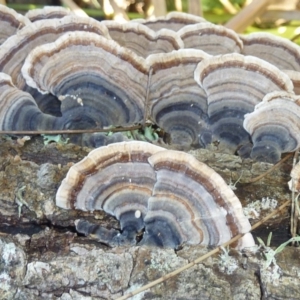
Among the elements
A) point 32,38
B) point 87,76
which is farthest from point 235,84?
point 32,38

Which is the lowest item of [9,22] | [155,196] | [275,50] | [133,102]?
[155,196]

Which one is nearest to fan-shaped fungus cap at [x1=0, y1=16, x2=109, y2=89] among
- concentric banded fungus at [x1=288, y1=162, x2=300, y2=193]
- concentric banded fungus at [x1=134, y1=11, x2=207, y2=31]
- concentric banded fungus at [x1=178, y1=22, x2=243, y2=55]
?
concentric banded fungus at [x1=178, y1=22, x2=243, y2=55]

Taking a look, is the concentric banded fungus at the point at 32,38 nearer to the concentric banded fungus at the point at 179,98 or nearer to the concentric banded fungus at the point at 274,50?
the concentric banded fungus at the point at 179,98

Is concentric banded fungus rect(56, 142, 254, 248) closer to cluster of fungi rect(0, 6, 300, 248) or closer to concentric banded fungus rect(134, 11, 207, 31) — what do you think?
cluster of fungi rect(0, 6, 300, 248)

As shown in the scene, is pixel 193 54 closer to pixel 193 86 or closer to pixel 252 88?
pixel 193 86

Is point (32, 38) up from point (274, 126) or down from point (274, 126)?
up

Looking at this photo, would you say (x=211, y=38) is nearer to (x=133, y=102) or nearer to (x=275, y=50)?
(x=275, y=50)
